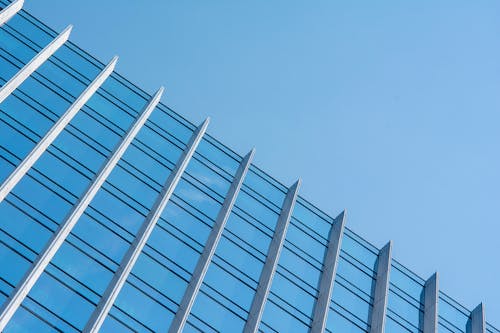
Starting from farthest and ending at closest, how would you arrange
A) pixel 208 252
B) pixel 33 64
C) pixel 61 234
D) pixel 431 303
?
pixel 431 303 < pixel 33 64 < pixel 208 252 < pixel 61 234

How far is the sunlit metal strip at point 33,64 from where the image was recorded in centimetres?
3577

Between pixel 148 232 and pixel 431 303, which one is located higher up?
pixel 431 303

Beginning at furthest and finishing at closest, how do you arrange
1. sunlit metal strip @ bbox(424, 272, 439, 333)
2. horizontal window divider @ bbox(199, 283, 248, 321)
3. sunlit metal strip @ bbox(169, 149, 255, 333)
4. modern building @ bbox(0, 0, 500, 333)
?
sunlit metal strip @ bbox(424, 272, 439, 333)
horizontal window divider @ bbox(199, 283, 248, 321)
sunlit metal strip @ bbox(169, 149, 255, 333)
modern building @ bbox(0, 0, 500, 333)

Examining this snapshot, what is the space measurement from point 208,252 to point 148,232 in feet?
12.5

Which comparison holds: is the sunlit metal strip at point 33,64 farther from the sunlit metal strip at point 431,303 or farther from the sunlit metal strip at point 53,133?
the sunlit metal strip at point 431,303

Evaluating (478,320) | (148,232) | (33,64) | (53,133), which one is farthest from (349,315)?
(33,64)

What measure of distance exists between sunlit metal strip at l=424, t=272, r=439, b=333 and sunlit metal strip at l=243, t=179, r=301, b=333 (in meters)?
11.3

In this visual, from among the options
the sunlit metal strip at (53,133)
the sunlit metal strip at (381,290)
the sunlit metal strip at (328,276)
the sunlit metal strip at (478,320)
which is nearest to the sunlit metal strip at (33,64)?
the sunlit metal strip at (53,133)

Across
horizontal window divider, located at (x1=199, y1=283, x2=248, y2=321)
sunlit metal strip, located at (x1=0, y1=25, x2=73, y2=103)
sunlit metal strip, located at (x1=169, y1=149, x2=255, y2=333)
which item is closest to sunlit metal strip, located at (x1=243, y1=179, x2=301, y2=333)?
horizontal window divider, located at (x1=199, y1=283, x2=248, y2=321)

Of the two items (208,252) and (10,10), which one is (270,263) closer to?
(208,252)

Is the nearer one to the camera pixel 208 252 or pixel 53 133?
pixel 53 133

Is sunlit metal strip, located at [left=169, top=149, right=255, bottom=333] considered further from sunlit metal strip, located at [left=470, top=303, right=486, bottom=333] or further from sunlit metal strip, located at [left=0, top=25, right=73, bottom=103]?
sunlit metal strip, located at [left=470, top=303, right=486, bottom=333]

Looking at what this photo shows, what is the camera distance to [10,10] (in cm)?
4103

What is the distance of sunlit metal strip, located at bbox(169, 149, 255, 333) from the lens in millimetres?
32188
